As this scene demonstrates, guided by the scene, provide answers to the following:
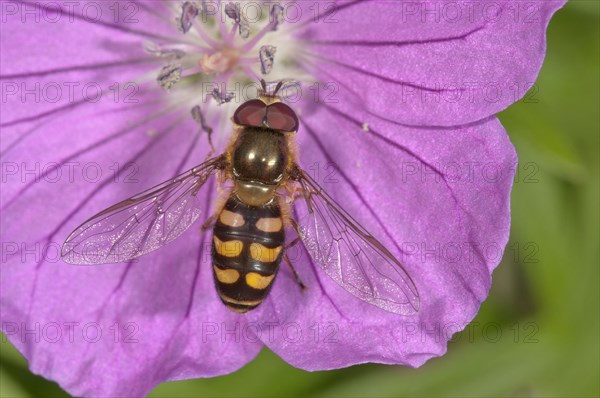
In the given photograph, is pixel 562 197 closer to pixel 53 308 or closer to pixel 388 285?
pixel 388 285

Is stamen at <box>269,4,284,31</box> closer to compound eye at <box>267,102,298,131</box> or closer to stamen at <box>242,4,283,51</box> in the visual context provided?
stamen at <box>242,4,283,51</box>

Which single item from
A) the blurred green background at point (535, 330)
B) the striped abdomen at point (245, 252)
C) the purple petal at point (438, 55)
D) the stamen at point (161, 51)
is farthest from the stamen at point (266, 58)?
the blurred green background at point (535, 330)

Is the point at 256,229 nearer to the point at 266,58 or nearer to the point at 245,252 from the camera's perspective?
the point at 245,252

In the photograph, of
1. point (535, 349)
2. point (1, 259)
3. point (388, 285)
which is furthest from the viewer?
point (535, 349)

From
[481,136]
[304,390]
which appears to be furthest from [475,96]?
[304,390]

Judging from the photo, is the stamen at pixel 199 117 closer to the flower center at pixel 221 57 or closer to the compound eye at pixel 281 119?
the flower center at pixel 221 57

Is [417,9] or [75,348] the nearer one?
[417,9]

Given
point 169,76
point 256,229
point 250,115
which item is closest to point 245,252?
point 256,229
